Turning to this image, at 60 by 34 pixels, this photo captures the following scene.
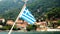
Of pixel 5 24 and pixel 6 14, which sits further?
pixel 6 14

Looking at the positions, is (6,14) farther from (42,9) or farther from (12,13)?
(42,9)

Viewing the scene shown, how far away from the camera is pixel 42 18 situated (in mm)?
115812

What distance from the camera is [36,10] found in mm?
131375

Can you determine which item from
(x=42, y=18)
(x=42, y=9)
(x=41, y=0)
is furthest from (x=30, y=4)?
(x=42, y=18)

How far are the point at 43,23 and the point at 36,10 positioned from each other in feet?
86.1

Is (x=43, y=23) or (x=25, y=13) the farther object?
(x=43, y=23)

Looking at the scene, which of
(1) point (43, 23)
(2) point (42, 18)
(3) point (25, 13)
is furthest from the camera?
(2) point (42, 18)

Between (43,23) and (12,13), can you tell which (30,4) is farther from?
(43,23)

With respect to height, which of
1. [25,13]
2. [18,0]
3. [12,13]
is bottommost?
[25,13]

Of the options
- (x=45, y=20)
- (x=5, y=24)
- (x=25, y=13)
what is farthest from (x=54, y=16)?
(x=25, y=13)

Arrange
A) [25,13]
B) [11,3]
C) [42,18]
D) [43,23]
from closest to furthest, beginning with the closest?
[25,13]
[43,23]
[42,18]
[11,3]

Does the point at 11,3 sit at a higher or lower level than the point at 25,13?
higher

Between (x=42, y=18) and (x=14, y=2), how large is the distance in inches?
2186

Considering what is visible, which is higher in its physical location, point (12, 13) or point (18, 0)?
point (18, 0)
